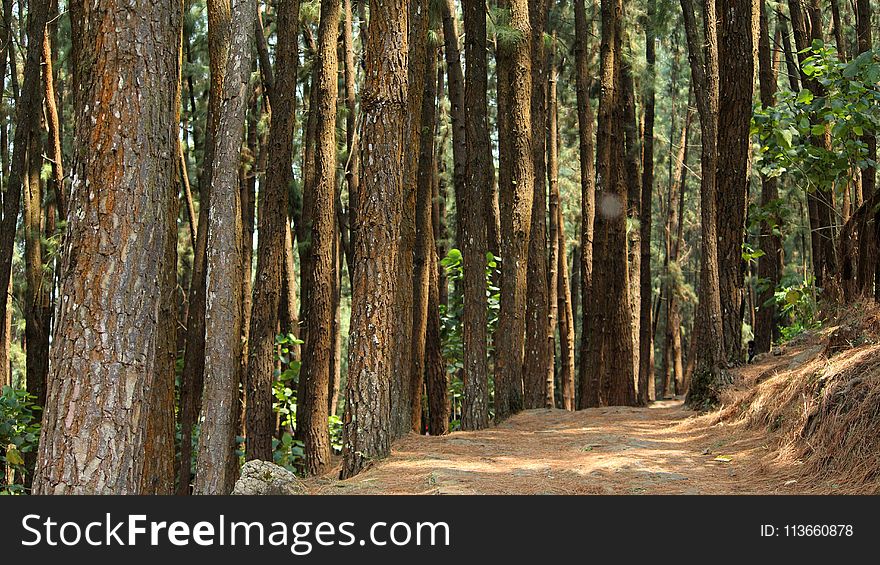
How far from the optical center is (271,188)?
33.6ft

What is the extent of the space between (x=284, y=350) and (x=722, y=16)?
7.13 m

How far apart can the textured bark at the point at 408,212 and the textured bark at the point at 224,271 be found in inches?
74.7

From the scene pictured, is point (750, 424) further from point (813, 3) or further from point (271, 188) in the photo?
point (813, 3)

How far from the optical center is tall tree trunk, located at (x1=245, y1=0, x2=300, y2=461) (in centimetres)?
1002

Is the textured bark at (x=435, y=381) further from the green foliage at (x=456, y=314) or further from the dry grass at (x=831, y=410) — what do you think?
the dry grass at (x=831, y=410)

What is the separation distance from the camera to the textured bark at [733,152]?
1057 cm

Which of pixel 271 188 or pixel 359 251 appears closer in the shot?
pixel 359 251

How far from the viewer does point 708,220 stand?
11.7 m

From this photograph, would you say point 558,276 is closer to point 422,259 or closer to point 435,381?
point 435,381

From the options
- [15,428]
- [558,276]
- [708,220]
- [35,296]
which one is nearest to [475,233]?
[708,220]

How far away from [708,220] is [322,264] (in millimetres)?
5132

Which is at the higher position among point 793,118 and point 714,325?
point 793,118
